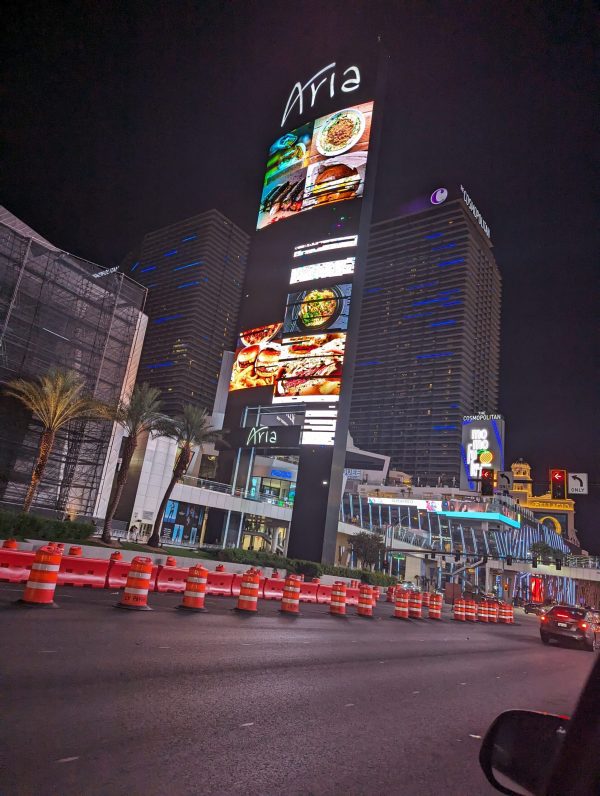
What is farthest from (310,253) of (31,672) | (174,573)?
(31,672)

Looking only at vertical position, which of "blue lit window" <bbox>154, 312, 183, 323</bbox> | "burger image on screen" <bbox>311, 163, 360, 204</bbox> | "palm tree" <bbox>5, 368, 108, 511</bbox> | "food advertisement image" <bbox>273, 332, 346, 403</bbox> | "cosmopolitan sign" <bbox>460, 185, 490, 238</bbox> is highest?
"cosmopolitan sign" <bbox>460, 185, 490, 238</bbox>

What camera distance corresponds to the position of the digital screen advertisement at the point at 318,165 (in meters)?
39.4

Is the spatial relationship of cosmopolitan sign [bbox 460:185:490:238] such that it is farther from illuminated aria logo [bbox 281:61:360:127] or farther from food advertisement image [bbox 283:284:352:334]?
food advertisement image [bbox 283:284:352:334]

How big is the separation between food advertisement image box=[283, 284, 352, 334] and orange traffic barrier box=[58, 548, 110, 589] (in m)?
24.2

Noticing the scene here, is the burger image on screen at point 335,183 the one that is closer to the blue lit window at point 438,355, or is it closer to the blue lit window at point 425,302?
the blue lit window at point 438,355

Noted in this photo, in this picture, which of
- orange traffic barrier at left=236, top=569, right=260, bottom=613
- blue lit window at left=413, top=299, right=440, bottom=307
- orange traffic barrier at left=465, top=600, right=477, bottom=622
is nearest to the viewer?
orange traffic barrier at left=236, top=569, right=260, bottom=613

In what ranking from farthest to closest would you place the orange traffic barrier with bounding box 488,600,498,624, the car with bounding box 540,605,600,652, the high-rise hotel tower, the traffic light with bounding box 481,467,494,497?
the high-rise hotel tower → the orange traffic barrier with bounding box 488,600,498,624 → the traffic light with bounding box 481,467,494,497 → the car with bounding box 540,605,600,652

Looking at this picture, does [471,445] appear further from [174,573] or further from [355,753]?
[355,753]

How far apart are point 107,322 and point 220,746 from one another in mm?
41725

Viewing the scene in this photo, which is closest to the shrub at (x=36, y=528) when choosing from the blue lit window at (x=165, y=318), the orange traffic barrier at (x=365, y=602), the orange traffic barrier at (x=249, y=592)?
the orange traffic barrier at (x=249, y=592)

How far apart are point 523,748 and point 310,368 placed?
117 ft

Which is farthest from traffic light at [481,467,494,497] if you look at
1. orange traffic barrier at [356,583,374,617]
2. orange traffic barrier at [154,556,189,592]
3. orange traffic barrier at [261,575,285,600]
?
orange traffic barrier at [154,556,189,592]

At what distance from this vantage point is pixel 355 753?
489 cm

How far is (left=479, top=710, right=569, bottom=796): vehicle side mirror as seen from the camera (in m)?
1.55
